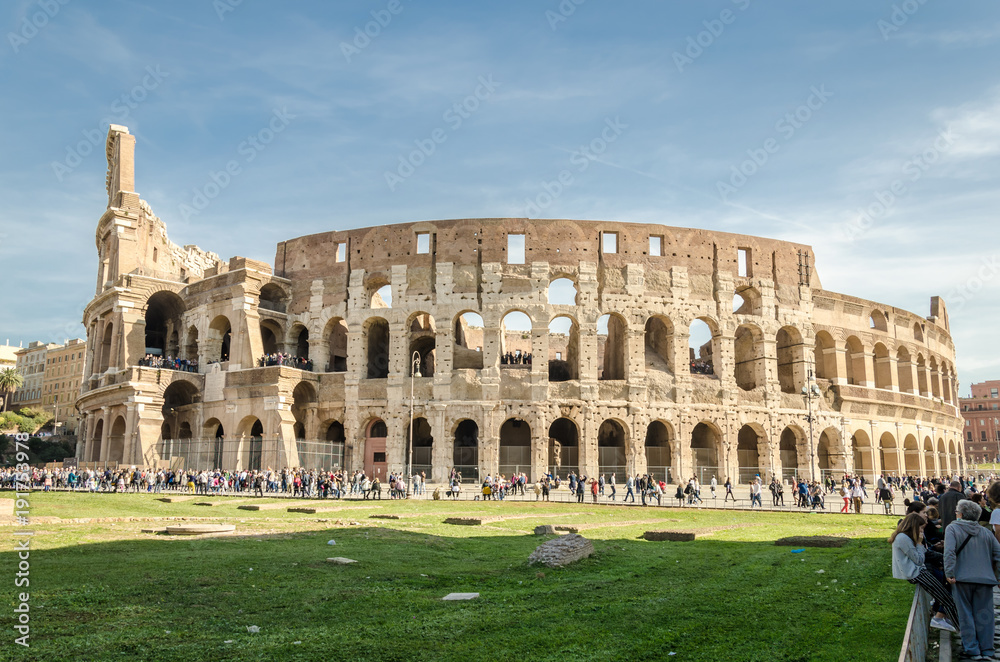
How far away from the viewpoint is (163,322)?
53.3 meters

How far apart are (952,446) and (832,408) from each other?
17.4 meters

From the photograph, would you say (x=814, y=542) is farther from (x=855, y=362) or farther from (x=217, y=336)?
(x=217, y=336)

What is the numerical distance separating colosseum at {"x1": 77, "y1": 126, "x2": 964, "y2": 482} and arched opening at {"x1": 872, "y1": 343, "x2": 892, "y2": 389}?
3.31ft

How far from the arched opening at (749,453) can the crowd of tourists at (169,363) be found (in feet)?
105

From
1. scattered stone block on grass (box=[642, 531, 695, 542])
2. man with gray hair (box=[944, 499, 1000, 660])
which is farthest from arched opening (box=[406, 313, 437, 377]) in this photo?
man with gray hair (box=[944, 499, 1000, 660])

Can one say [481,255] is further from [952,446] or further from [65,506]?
[952,446]

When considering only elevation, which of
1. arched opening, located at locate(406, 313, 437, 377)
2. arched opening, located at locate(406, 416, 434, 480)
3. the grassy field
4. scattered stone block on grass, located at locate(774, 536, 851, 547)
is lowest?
scattered stone block on grass, located at locate(774, 536, 851, 547)

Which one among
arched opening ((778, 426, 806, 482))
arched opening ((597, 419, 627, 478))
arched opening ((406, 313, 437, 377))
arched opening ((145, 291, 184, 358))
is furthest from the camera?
arched opening ((145, 291, 184, 358))

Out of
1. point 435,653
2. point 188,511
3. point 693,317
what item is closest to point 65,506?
point 188,511

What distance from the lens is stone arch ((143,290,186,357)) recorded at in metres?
49.8

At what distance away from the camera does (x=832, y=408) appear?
45.8 metres

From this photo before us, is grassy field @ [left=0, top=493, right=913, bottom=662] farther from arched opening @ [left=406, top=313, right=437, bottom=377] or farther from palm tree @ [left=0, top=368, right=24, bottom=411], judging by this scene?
palm tree @ [left=0, top=368, right=24, bottom=411]

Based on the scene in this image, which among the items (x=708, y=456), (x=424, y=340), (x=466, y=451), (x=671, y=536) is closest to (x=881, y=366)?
(x=708, y=456)

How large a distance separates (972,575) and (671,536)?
1090cm
